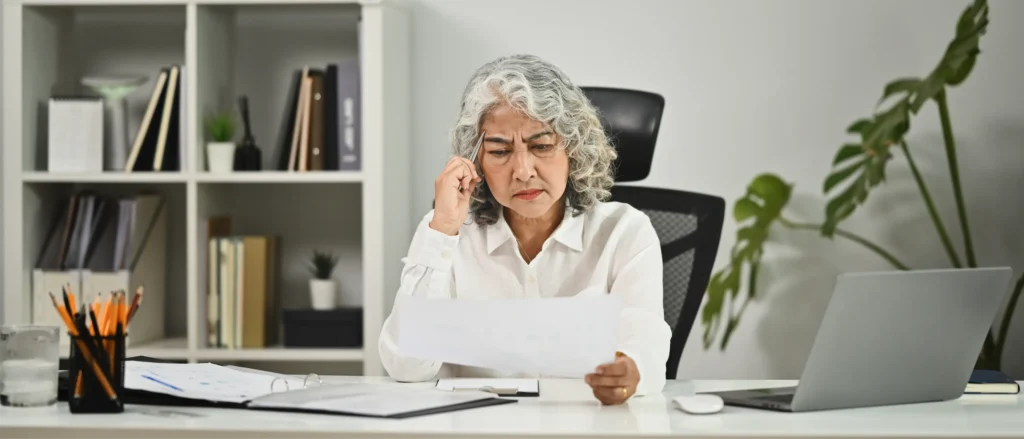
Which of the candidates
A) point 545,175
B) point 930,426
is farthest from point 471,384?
point 930,426

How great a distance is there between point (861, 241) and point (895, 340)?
1.76m

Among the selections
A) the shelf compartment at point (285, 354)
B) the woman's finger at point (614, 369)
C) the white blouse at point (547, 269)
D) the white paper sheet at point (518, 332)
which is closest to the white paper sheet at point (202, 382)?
the white paper sheet at point (518, 332)

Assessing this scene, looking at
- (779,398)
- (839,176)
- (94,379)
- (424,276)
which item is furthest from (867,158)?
(94,379)

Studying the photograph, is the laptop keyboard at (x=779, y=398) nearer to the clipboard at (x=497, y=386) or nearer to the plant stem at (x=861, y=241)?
the clipboard at (x=497, y=386)

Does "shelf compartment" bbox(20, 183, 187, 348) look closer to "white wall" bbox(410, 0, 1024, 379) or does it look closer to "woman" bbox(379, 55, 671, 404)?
"white wall" bbox(410, 0, 1024, 379)

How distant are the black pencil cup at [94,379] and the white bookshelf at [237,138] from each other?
5.14 feet

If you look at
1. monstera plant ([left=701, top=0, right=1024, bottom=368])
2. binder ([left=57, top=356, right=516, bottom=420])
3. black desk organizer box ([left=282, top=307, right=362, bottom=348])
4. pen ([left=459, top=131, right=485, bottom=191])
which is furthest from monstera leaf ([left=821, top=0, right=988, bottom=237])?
binder ([left=57, top=356, right=516, bottom=420])

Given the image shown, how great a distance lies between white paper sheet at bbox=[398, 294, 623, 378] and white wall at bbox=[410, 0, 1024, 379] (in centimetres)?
180

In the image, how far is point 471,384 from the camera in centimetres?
159

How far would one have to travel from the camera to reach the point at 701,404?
131 cm

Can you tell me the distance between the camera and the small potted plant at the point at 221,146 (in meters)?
2.93

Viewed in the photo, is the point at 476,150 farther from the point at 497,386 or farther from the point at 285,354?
the point at 285,354

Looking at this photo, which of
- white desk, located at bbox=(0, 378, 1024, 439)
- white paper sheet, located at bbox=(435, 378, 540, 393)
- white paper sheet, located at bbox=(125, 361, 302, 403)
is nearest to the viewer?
white desk, located at bbox=(0, 378, 1024, 439)

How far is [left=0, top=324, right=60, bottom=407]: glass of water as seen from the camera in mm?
1341
